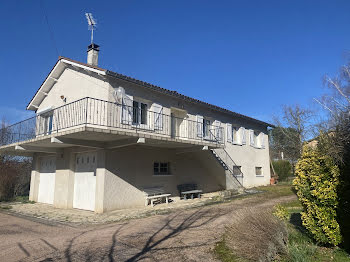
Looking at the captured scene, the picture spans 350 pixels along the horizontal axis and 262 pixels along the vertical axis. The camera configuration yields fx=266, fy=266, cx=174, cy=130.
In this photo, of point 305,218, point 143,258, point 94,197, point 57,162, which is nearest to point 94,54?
point 57,162

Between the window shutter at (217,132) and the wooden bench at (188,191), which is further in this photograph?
the window shutter at (217,132)

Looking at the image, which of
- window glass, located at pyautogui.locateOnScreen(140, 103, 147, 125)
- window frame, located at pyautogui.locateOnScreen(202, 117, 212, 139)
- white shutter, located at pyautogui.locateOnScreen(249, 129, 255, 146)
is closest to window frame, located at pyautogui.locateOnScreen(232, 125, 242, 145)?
white shutter, located at pyautogui.locateOnScreen(249, 129, 255, 146)

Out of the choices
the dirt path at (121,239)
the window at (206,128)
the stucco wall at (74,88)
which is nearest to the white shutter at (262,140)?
the window at (206,128)

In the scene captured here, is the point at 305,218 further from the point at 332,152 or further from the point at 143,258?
the point at 143,258

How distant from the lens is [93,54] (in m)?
13.6

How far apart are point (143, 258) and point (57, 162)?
10181 mm

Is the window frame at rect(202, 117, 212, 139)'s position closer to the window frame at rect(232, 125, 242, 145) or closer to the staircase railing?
the staircase railing

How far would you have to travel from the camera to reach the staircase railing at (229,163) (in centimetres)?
1665

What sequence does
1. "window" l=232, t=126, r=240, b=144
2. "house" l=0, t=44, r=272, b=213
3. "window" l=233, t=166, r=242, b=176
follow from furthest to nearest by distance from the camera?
1. "window" l=232, t=126, r=240, b=144
2. "window" l=233, t=166, r=242, b=176
3. "house" l=0, t=44, r=272, b=213

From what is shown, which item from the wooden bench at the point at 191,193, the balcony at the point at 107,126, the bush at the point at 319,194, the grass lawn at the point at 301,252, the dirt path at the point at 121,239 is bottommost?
the dirt path at the point at 121,239

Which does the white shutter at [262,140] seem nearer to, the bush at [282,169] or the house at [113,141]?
the house at [113,141]

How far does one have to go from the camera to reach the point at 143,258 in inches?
197

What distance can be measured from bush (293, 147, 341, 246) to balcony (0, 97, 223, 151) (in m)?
6.23

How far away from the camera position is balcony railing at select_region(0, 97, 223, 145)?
35.9ft
